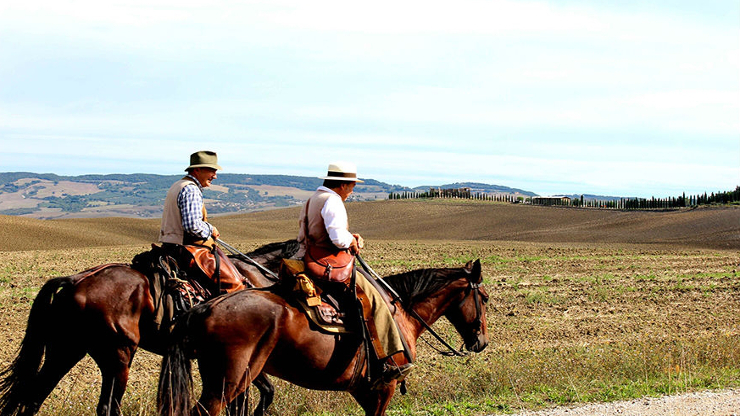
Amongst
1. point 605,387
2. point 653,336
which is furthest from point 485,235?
point 605,387

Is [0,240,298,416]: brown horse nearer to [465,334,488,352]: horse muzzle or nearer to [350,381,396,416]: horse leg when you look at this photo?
[350,381,396,416]: horse leg

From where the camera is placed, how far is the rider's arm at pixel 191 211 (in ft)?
24.4

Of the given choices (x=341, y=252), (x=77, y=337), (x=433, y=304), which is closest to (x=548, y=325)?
(x=433, y=304)

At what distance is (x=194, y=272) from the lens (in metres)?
7.67

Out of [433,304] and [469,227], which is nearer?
[433,304]

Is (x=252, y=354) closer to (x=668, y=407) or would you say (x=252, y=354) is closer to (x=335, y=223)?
(x=335, y=223)

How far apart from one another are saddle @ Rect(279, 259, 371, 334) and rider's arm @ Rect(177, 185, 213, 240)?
65.0 inches

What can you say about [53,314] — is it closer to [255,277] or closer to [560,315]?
[255,277]

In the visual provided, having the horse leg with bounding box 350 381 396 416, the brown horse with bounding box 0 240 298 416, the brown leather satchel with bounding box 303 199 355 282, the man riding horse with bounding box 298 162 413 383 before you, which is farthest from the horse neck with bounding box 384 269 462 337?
the brown horse with bounding box 0 240 298 416

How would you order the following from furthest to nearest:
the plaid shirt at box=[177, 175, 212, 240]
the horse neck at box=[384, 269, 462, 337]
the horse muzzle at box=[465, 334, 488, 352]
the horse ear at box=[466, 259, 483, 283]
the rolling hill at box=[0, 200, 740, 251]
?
the rolling hill at box=[0, 200, 740, 251] < the plaid shirt at box=[177, 175, 212, 240] < the horse muzzle at box=[465, 334, 488, 352] < the horse ear at box=[466, 259, 483, 283] < the horse neck at box=[384, 269, 462, 337]

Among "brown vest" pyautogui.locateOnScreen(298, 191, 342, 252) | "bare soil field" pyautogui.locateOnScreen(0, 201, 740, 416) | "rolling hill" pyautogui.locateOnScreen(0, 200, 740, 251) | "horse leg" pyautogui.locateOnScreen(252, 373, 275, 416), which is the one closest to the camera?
"brown vest" pyautogui.locateOnScreen(298, 191, 342, 252)

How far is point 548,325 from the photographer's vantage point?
15.0 metres

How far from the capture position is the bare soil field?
833 cm

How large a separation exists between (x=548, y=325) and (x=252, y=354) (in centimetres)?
1051
